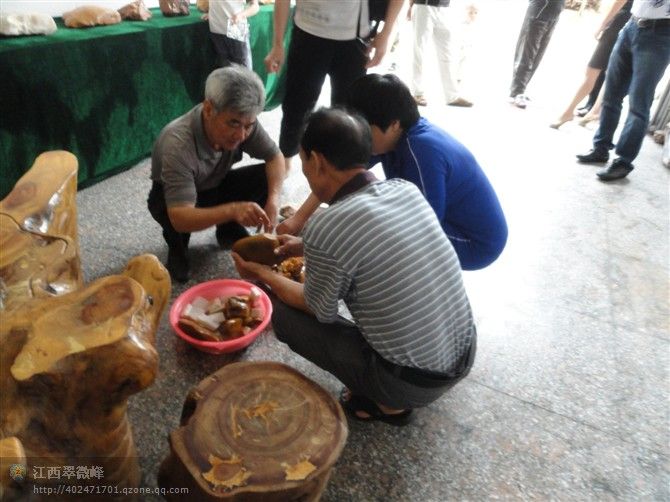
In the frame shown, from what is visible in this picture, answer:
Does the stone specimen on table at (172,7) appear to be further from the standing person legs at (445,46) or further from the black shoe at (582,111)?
the black shoe at (582,111)

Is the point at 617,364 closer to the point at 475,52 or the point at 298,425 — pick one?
the point at 298,425

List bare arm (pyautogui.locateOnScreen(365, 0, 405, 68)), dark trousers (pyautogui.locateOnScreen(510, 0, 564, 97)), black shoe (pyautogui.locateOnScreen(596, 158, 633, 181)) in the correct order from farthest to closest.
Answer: dark trousers (pyautogui.locateOnScreen(510, 0, 564, 97)) → black shoe (pyautogui.locateOnScreen(596, 158, 633, 181)) → bare arm (pyautogui.locateOnScreen(365, 0, 405, 68))

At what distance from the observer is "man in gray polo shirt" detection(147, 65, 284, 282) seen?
1516 mm

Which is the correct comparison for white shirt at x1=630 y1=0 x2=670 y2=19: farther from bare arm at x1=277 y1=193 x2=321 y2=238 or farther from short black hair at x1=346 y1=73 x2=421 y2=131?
bare arm at x1=277 y1=193 x2=321 y2=238

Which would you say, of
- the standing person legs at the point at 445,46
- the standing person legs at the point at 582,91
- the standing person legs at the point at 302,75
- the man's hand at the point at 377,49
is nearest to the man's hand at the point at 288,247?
the standing person legs at the point at 302,75

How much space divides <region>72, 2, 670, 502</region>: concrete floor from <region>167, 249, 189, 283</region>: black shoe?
1.9 inches

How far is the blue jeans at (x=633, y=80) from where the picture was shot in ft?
9.29

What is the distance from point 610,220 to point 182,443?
2.84m

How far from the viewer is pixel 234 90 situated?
1.47 m

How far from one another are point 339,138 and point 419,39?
3.55m

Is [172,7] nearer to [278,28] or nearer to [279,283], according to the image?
[278,28]

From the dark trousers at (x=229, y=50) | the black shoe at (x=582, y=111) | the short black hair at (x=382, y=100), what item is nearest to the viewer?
the short black hair at (x=382, y=100)

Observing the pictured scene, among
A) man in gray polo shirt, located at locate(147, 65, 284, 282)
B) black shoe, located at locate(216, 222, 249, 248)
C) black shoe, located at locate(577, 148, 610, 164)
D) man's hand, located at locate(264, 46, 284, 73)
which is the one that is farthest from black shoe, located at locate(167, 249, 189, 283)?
black shoe, located at locate(577, 148, 610, 164)

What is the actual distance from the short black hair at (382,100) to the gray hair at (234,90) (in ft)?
1.13
